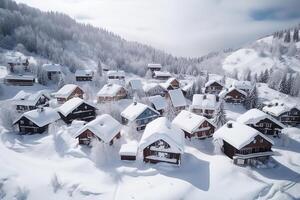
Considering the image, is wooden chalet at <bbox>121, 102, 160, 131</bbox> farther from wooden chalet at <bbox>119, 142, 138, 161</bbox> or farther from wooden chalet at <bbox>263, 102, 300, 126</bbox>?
wooden chalet at <bbox>263, 102, 300, 126</bbox>

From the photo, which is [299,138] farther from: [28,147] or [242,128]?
[28,147]

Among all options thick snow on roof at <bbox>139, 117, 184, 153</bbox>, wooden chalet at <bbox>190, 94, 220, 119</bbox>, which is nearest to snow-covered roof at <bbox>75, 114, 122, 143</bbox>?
thick snow on roof at <bbox>139, 117, 184, 153</bbox>

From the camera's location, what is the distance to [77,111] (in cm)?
4997

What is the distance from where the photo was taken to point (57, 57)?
109375 mm

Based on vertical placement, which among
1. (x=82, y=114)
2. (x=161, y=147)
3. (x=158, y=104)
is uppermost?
(x=158, y=104)

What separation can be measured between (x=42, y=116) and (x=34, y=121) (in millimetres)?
2132

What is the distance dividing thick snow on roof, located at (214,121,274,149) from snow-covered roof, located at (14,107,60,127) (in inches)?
1406

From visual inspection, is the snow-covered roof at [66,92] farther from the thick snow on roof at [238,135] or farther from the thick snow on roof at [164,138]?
the thick snow on roof at [238,135]

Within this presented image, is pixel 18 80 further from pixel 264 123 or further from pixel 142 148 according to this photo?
pixel 264 123

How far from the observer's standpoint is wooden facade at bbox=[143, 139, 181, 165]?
112 feet

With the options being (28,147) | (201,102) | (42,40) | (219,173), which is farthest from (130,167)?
(42,40)

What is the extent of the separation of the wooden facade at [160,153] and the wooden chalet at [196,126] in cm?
880

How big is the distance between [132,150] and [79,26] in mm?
169854

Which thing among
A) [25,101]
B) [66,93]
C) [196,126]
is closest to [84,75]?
[66,93]
